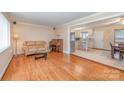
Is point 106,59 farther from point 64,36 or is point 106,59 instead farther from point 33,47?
point 33,47

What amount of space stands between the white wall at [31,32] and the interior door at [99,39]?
13.9 feet

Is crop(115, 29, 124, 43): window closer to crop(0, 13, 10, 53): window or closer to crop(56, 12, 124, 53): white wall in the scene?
crop(56, 12, 124, 53): white wall

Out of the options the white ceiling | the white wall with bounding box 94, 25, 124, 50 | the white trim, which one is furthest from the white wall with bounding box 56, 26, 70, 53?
the white wall with bounding box 94, 25, 124, 50

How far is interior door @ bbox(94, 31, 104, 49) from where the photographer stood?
10305mm

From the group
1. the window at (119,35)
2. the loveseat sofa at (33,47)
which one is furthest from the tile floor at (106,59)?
the loveseat sofa at (33,47)

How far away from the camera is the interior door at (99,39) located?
10.3 metres

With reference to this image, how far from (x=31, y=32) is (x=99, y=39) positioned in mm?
6192

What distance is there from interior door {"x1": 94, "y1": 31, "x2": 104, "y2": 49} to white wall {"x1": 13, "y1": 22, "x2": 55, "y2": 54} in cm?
424

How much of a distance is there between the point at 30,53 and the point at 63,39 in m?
2.66

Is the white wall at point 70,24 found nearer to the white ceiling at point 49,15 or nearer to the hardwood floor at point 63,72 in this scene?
the white ceiling at point 49,15
